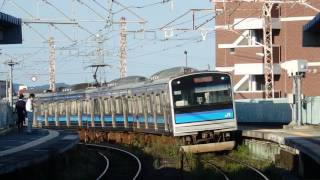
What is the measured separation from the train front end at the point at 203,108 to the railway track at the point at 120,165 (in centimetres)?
195

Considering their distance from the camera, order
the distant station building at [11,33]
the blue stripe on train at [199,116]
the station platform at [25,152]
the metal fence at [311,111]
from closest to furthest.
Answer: the station platform at [25,152] → the distant station building at [11,33] → the blue stripe on train at [199,116] → the metal fence at [311,111]

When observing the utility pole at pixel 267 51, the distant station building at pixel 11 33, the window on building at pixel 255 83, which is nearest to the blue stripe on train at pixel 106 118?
the distant station building at pixel 11 33

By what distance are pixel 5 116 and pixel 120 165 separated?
28.7 feet

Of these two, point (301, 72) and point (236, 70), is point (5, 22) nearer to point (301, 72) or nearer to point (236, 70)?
point (301, 72)

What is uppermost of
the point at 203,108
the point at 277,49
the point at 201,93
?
the point at 277,49

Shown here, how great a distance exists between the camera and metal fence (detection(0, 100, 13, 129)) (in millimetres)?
28859

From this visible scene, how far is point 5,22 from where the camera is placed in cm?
1805

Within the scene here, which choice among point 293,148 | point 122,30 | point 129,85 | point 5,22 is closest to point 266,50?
point 122,30

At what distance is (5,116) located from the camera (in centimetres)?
3033

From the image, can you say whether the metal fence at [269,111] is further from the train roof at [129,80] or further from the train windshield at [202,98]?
the train windshield at [202,98]

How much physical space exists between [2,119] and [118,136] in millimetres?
8090

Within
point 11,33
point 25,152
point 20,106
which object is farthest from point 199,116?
→ point 25,152

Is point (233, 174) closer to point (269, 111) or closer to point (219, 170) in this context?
point (219, 170)

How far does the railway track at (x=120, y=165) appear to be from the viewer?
1998cm
